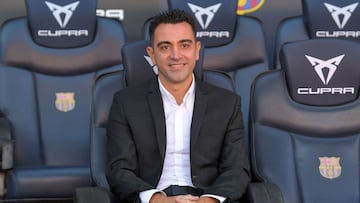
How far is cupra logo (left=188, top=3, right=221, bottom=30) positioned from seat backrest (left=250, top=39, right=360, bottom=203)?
3.11 feet

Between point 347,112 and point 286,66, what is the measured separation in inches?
11.8

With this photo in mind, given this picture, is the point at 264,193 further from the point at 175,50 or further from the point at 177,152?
the point at 175,50

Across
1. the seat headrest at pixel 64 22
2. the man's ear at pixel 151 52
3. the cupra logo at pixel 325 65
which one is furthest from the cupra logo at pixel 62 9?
the cupra logo at pixel 325 65

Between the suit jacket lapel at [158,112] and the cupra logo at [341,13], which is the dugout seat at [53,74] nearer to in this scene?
the suit jacket lapel at [158,112]

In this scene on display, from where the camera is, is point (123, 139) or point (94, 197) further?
point (123, 139)

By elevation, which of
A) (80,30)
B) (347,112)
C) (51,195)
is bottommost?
(51,195)

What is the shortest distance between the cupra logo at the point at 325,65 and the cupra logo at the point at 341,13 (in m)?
1.04

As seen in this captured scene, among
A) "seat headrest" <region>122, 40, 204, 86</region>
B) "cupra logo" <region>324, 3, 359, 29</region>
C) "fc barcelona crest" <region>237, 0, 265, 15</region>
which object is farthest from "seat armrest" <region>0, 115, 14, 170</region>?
"fc barcelona crest" <region>237, 0, 265, 15</region>

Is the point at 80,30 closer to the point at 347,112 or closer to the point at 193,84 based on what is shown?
the point at 193,84

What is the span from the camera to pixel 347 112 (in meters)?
3.37

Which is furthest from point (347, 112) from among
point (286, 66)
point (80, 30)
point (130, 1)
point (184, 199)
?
point (130, 1)

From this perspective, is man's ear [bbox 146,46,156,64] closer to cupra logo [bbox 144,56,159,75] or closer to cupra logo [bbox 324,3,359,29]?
cupra logo [bbox 144,56,159,75]

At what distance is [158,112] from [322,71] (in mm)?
688

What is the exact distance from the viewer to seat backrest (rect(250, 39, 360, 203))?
3.29m
